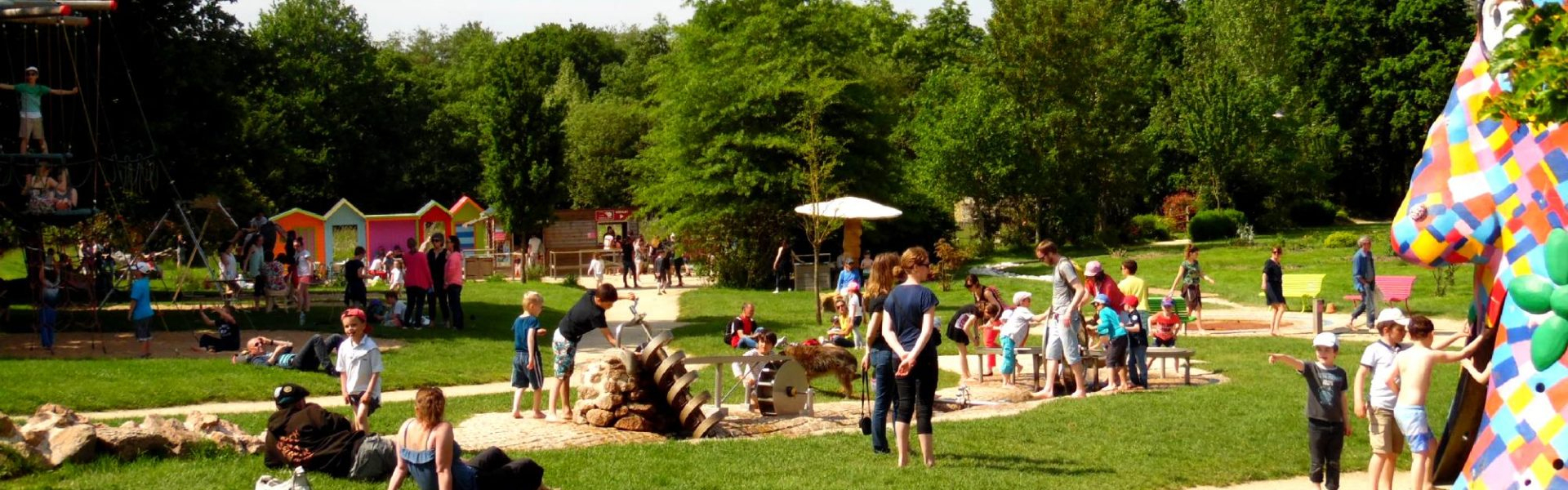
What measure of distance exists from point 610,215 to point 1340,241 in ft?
76.7

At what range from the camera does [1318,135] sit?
56.8m

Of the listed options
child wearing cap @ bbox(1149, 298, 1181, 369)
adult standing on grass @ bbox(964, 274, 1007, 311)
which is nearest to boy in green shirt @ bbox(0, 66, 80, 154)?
adult standing on grass @ bbox(964, 274, 1007, 311)

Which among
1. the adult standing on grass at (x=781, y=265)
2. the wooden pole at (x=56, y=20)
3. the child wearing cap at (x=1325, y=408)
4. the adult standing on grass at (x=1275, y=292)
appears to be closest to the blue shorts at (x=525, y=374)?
the child wearing cap at (x=1325, y=408)

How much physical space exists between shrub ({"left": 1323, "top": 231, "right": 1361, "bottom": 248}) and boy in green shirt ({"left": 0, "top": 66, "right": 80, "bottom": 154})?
3436cm

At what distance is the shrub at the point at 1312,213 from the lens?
180 ft

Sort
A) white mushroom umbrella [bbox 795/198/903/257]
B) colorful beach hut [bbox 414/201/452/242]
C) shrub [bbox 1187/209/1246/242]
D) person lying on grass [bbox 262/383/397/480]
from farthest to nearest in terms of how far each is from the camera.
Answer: shrub [bbox 1187/209/1246/242] < colorful beach hut [bbox 414/201/452/242] < white mushroom umbrella [bbox 795/198/903/257] < person lying on grass [bbox 262/383/397/480]

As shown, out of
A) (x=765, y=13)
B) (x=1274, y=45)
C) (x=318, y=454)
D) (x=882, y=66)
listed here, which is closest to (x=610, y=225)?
(x=765, y=13)

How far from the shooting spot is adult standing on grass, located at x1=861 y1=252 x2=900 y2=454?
10930mm

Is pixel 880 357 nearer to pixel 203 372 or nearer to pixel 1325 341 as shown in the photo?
pixel 1325 341

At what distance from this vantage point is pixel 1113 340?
626 inches

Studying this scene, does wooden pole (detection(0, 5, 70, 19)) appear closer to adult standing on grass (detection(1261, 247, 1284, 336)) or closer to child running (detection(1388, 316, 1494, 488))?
child running (detection(1388, 316, 1494, 488))

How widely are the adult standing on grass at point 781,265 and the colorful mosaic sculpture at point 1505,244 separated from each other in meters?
26.7

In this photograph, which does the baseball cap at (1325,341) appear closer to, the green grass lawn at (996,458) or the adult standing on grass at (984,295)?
the green grass lawn at (996,458)

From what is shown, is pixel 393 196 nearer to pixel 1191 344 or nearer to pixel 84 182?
pixel 84 182
